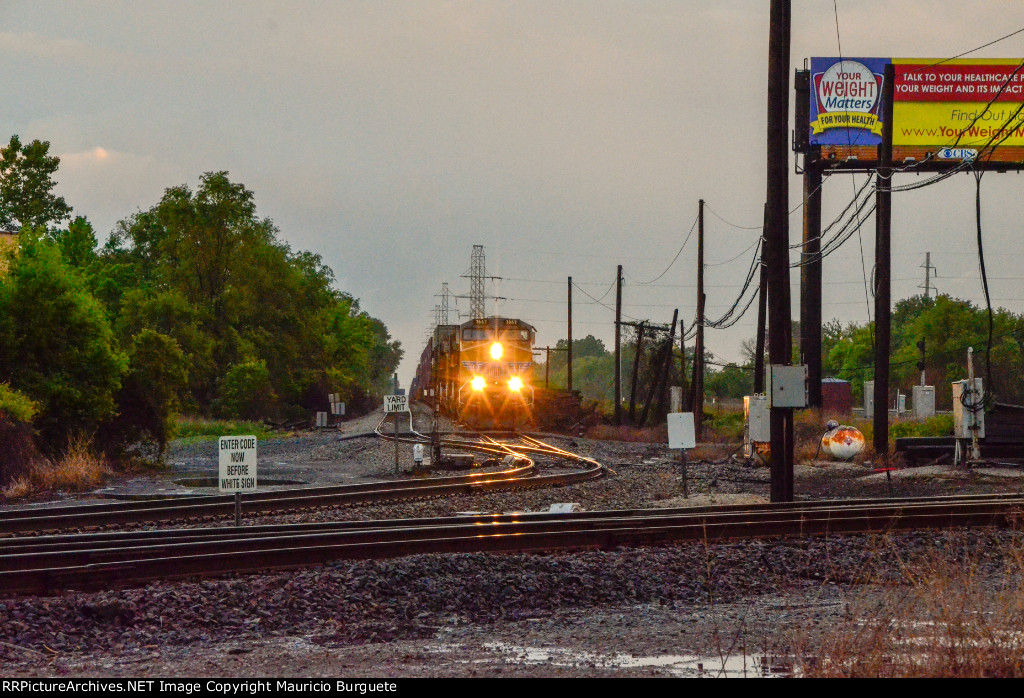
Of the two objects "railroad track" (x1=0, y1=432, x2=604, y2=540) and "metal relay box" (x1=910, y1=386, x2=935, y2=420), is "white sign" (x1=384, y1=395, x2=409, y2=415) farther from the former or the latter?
"metal relay box" (x1=910, y1=386, x2=935, y2=420)

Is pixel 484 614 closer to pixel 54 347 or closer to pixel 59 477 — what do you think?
pixel 59 477

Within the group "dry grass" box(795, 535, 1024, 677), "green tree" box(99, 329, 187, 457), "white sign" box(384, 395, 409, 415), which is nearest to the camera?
"dry grass" box(795, 535, 1024, 677)

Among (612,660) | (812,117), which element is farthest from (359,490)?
(812,117)

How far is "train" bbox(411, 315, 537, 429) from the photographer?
37.3 meters

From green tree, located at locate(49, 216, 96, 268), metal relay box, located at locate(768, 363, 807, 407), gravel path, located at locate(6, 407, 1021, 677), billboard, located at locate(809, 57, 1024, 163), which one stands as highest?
billboard, located at locate(809, 57, 1024, 163)

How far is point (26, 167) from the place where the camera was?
3049 inches

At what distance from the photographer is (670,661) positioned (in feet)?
23.0

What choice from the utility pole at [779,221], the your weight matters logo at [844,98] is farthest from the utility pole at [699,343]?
the utility pole at [779,221]

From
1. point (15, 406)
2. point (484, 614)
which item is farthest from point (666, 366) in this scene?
point (484, 614)

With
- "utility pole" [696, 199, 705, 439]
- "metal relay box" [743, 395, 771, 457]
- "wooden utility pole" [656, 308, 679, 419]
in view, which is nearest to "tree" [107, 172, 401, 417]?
"wooden utility pole" [656, 308, 679, 419]

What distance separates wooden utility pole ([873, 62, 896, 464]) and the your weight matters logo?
15141 mm

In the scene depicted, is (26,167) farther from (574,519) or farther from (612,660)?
(612,660)

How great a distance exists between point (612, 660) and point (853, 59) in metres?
41.6

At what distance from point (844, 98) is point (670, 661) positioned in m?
40.9
